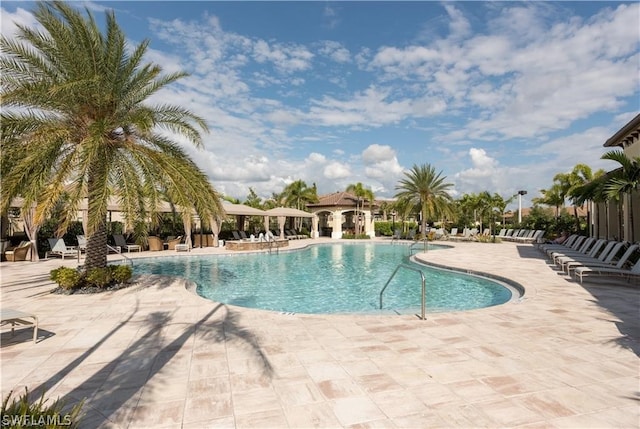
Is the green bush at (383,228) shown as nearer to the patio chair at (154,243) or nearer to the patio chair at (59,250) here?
the patio chair at (154,243)

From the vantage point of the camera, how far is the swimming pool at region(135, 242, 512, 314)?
9562 millimetres

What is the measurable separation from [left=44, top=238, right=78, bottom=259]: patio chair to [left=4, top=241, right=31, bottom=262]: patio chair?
1.03m

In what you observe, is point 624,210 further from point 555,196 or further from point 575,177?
point 555,196

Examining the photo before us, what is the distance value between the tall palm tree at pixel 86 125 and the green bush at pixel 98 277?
1.14 feet

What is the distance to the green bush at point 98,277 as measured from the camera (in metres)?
8.99

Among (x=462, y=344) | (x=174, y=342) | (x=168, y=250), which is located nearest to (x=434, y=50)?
(x=462, y=344)

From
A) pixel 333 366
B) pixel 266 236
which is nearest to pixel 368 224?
pixel 266 236

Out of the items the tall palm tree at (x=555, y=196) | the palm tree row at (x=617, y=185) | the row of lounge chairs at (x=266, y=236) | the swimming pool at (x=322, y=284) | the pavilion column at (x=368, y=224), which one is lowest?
the swimming pool at (x=322, y=284)

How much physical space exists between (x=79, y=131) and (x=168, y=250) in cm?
1293

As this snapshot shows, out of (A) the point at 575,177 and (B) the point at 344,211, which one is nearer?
(A) the point at 575,177

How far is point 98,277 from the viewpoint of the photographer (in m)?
9.04

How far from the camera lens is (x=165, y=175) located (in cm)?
859

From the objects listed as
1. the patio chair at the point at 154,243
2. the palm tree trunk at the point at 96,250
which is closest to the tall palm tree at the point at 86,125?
the palm tree trunk at the point at 96,250

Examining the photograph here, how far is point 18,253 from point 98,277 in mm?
9495
